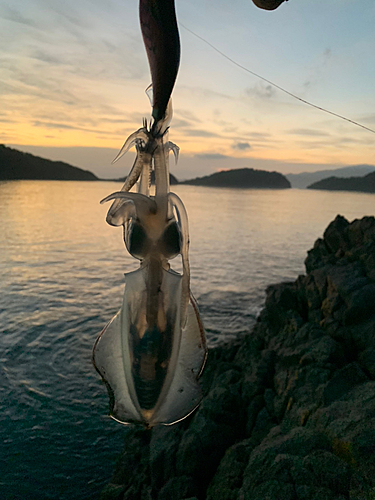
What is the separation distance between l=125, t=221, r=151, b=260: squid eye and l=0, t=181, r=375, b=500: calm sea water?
27.8ft

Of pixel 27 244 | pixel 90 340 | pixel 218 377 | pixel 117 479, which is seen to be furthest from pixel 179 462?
pixel 27 244

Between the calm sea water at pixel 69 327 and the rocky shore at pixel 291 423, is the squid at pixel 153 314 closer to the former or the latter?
the rocky shore at pixel 291 423

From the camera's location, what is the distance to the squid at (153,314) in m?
1.55

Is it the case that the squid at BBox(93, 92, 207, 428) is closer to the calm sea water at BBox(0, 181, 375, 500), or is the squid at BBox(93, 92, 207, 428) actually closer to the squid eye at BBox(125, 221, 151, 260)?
the squid eye at BBox(125, 221, 151, 260)

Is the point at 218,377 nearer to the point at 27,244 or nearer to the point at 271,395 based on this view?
the point at 271,395

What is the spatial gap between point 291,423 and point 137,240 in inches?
200

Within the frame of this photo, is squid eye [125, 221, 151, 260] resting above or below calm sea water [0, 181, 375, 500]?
above

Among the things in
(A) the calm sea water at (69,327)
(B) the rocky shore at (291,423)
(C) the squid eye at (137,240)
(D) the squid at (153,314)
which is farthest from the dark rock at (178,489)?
(C) the squid eye at (137,240)

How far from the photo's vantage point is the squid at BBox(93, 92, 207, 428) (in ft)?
5.08

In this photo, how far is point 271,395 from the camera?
7.05 meters

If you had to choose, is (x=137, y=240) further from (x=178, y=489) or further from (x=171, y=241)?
(x=178, y=489)

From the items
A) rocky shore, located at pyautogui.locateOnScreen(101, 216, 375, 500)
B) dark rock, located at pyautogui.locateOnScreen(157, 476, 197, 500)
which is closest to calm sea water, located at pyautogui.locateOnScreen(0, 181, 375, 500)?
rocky shore, located at pyautogui.locateOnScreen(101, 216, 375, 500)

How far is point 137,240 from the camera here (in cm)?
161

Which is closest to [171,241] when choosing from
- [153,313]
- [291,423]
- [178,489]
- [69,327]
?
[153,313]
